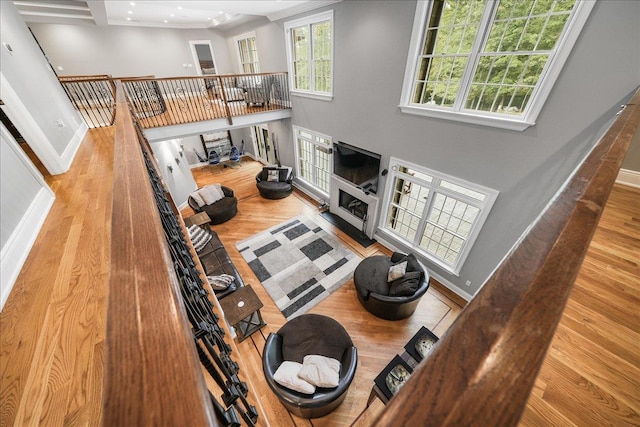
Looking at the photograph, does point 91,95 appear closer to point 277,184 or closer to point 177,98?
point 177,98

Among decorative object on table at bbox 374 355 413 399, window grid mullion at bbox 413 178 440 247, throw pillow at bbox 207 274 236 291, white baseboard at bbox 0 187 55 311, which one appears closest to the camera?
white baseboard at bbox 0 187 55 311

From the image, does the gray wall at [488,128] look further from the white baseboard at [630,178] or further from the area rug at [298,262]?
the area rug at [298,262]

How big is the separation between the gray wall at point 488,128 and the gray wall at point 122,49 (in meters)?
6.88

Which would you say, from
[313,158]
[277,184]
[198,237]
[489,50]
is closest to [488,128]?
[489,50]

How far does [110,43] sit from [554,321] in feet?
37.1

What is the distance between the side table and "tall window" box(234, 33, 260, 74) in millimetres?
7160

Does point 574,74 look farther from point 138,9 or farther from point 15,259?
point 138,9

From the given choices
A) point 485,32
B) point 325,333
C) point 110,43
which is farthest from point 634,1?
point 110,43

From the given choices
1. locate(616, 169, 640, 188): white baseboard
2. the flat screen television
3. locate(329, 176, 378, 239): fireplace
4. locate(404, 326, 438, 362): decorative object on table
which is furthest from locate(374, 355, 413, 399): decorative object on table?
locate(616, 169, 640, 188): white baseboard

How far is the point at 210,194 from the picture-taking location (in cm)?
593

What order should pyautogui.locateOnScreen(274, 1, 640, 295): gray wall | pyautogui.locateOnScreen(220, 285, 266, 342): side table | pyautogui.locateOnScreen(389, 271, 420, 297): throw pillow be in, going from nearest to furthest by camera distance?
pyautogui.locateOnScreen(274, 1, 640, 295): gray wall, pyautogui.locateOnScreen(220, 285, 266, 342): side table, pyautogui.locateOnScreen(389, 271, 420, 297): throw pillow

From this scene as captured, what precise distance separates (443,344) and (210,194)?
20.9 feet

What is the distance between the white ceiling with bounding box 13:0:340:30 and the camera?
15.4 feet

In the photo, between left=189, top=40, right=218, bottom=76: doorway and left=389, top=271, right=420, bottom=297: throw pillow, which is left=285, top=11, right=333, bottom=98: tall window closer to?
left=389, top=271, right=420, bottom=297: throw pillow
